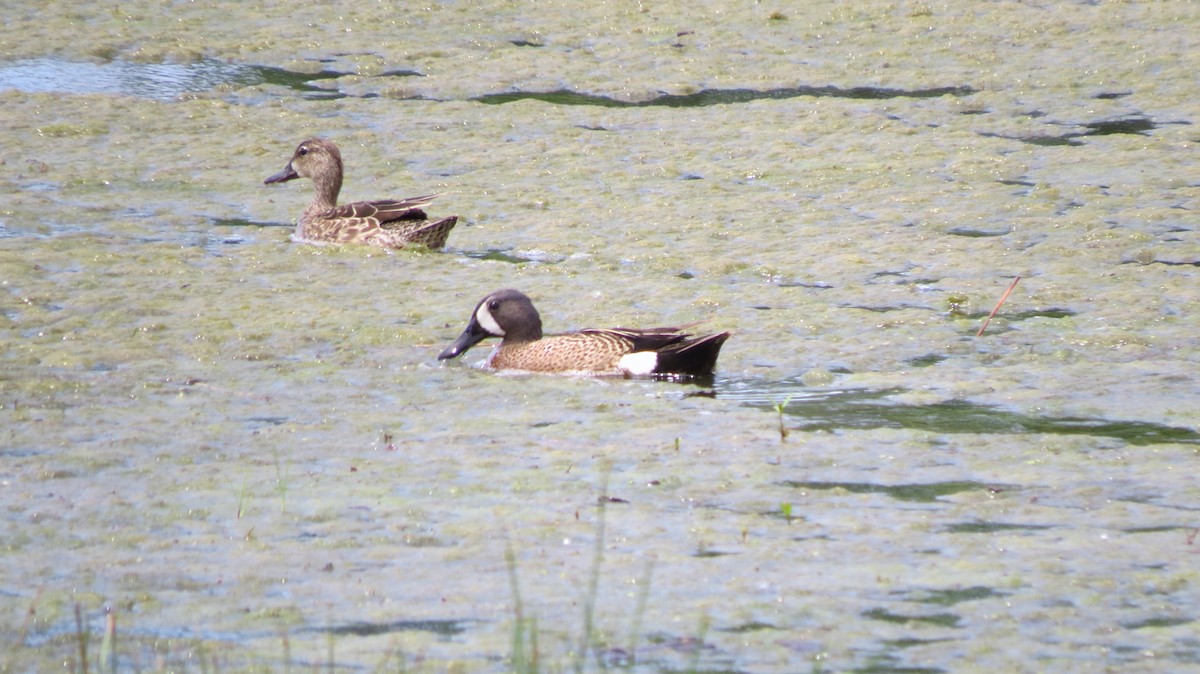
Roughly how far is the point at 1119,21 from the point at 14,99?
25.0 feet

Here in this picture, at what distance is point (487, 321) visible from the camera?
6.63 m

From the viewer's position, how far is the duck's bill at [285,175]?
909 centimetres

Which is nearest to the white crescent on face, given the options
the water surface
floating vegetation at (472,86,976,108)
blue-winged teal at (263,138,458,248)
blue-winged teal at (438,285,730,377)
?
blue-winged teal at (438,285,730,377)

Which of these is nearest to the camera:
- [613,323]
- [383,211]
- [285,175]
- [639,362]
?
[639,362]

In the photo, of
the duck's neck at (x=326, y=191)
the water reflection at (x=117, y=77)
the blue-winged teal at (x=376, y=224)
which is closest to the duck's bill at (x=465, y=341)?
the blue-winged teal at (x=376, y=224)

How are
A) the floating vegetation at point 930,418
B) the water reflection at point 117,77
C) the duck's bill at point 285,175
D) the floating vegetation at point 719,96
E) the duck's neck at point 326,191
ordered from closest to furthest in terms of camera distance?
the floating vegetation at point 930,418
the duck's neck at point 326,191
the duck's bill at point 285,175
the floating vegetation at point 719,96
the water reflection at point 117,77

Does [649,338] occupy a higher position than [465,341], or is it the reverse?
[649,338]

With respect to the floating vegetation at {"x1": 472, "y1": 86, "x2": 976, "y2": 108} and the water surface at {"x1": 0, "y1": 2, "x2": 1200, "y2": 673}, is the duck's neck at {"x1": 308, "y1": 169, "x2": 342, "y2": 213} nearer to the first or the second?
the water surface at {"x1": 0, "y1": 2, "x2": 1200, "y2": 673}

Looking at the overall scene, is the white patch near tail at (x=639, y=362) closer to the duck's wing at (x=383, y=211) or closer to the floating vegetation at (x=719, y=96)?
the duck's wing at (x=383, y=211)

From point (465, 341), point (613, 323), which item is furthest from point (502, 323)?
point (613, 323)

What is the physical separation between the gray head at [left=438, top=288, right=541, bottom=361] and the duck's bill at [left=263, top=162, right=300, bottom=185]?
2763 mm

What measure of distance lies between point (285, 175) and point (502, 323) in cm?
297

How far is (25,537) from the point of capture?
4.38m

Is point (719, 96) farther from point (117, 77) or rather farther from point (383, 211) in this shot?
point (117, 77)
